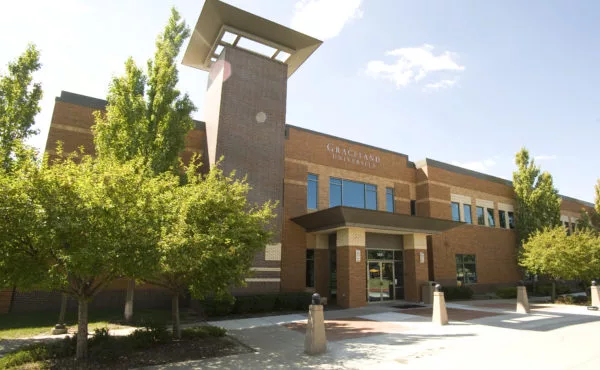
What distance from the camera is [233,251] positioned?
9836 millimetres

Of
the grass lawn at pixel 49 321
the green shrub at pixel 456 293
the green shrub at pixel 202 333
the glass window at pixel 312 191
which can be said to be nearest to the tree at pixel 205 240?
the green shrub at pixel 202 333

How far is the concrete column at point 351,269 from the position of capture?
61.7 feet

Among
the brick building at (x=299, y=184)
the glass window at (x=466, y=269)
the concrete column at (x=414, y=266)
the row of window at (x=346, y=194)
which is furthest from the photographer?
the glass window at (x=466, y=269)

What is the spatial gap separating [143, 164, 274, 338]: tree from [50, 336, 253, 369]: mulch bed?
33.1 inches

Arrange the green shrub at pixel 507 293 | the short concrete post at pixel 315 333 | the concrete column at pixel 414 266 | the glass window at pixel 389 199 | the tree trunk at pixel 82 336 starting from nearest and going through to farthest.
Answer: the tree trunk at pixel 82 336, the short concrete post at pixel 315 333, the concrete column at pixel 414 266, the green shrub at pixel 507 293, the glass window at pixel 389 199

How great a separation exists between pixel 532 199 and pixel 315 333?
30.5 m

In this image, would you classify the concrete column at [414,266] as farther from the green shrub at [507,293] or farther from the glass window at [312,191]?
the green shrub at [507,293]

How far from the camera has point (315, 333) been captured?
8.91m

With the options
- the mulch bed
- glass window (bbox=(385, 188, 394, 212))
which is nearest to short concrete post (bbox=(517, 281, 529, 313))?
glass window (bbox=(385, 188, 394, 212))

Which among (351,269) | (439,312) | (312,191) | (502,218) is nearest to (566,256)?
(502,218)

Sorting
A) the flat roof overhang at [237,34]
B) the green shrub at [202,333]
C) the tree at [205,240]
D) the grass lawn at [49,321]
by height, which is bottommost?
the grass lawn at [49,321]

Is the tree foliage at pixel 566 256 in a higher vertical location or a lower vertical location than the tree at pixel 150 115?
lower

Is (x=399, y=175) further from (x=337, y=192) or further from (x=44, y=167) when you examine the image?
(x=44, y=167)

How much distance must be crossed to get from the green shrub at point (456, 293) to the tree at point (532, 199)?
10534mm
